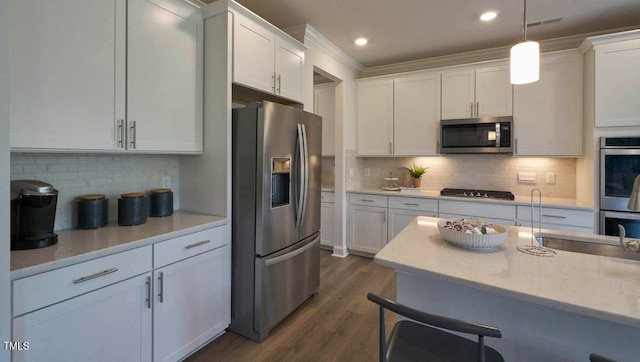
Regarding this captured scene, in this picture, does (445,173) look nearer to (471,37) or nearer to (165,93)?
(471,37)

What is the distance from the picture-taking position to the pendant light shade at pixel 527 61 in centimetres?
157

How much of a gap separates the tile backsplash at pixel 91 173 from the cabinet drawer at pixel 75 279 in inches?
24.7

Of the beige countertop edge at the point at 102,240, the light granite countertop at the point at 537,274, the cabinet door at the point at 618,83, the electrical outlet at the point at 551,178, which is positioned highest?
the cabinet door at the point at 618,83

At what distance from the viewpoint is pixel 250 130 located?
7.10ft

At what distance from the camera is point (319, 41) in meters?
3.33

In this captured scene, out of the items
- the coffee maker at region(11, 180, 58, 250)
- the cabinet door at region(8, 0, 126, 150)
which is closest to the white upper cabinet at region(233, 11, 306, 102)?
the cabinet door at region(8, 0, 126, 150)

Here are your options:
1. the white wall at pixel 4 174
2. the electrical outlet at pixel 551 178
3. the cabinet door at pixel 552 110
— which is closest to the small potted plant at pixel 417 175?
the cabinet door at pixel 552 110

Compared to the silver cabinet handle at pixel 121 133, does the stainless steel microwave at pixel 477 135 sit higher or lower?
higher

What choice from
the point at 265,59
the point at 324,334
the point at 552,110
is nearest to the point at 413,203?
the point at 552,110

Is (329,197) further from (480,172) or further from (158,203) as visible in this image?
(158,203)

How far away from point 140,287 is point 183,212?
31.2 inches

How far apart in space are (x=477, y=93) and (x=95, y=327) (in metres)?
3.96

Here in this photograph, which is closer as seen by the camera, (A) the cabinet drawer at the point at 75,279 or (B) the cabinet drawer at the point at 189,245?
(A) the cabinet drawer at the point at 75,279

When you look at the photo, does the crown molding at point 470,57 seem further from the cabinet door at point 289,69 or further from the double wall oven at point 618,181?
the cabinet door at point 289,69
